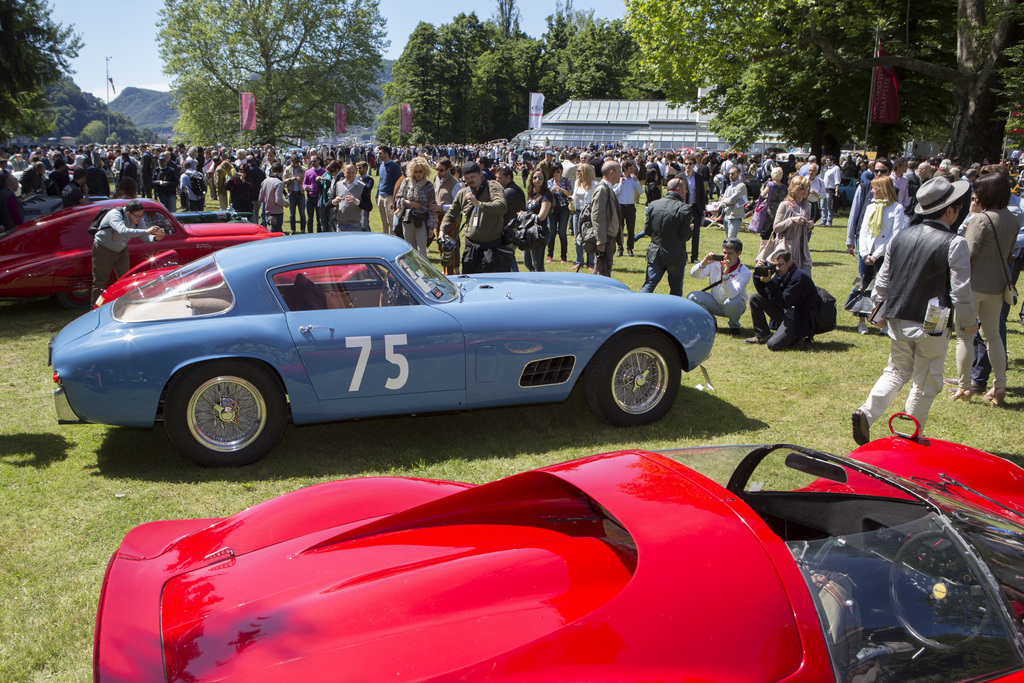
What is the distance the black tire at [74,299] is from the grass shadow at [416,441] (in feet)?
16.9

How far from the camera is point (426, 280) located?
5.50 meters

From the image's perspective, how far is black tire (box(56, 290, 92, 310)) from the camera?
390 inches

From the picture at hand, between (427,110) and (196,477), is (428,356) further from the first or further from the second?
(427,110)

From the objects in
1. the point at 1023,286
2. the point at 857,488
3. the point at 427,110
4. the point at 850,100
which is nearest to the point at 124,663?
the point at 857,488

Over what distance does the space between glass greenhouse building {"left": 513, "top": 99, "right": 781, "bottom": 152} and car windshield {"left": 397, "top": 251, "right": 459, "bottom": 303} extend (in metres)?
60.9

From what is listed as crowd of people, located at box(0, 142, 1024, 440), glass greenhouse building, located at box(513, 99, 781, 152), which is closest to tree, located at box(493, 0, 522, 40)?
glass greenhouse building, located at box(513, 99, 781, 152)

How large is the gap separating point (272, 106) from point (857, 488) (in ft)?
208

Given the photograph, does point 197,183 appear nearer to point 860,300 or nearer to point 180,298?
point 180,298

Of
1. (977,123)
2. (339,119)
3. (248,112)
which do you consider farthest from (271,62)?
(977,123)

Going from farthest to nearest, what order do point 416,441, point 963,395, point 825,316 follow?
point 825,316 < point 963,395 < point 416,441

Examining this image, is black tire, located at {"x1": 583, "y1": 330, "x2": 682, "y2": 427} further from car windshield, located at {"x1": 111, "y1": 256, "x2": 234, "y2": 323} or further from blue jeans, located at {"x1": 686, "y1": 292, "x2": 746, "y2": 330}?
blue jeans, located at {"x1": 686, "y1": 292, "x2": 746, "y2": 330}

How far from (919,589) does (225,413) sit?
4152 mm

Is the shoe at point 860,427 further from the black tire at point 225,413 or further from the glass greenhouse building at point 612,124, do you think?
the glass greenhouse building at point 612,124

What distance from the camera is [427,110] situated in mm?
86875
